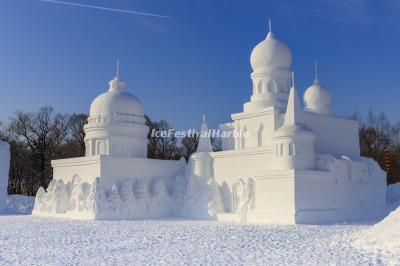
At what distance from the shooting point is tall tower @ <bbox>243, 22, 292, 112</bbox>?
2788 centimetres

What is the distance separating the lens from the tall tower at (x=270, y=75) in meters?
27.9

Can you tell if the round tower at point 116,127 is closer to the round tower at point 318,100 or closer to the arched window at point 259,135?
the arched window at point 259,135

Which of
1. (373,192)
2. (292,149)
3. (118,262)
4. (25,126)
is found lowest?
(118,262)

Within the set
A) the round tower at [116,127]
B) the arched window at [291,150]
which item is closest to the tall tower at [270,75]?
the arched window at [291,150]

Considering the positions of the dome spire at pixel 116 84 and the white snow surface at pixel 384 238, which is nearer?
the white snow surface at pixel 384 238

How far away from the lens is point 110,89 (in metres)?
30.9

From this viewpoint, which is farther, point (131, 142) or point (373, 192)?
point (131, 142)

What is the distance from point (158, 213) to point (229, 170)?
4946 millimetres

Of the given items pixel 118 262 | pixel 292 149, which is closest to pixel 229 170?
pixel 292 149

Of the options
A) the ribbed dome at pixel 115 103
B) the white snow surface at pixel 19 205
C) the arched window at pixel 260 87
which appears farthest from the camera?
the white snow surface at pixel 19 205

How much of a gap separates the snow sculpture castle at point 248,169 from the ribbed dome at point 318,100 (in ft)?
0.22

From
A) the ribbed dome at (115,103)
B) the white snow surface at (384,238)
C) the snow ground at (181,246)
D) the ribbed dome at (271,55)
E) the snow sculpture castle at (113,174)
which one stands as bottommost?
the snow ground at (181,246)

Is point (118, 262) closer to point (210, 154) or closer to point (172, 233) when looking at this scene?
point (172, 233)

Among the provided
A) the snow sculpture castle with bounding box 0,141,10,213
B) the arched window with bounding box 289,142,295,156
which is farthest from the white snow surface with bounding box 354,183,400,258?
the snow sculpture castle with bounding box 0,141,10,213
